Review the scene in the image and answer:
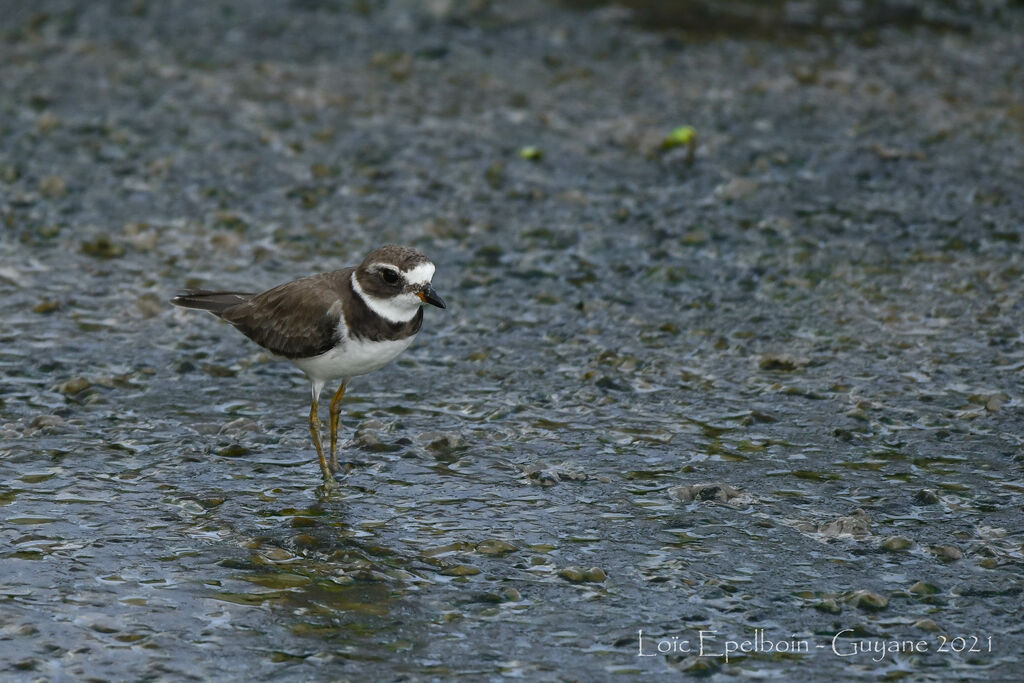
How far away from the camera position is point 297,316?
29.5 ft

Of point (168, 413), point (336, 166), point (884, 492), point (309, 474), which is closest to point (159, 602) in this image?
point (309, 474)

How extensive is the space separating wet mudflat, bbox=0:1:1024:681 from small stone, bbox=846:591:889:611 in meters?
0.02

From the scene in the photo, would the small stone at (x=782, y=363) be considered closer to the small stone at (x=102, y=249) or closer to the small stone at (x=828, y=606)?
the small stone at (x=828, y=606)

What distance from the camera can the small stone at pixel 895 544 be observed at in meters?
7.94

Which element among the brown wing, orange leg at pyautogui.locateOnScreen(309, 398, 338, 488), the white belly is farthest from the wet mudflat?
the brown wing

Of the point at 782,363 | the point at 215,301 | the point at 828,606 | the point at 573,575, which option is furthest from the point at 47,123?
the point at 828,606

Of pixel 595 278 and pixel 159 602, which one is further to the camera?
pixel 595 278

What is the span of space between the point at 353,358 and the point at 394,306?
44 centimetres

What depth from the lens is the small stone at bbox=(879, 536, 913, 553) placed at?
7938mm

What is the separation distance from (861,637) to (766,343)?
440 centimetres

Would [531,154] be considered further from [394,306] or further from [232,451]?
[232,451]

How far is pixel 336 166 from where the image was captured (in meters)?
14.8

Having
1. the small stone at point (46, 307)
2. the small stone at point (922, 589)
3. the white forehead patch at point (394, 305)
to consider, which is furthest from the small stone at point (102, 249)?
the small stone at point (922, 589)

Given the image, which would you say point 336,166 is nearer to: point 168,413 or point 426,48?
point 426,48
